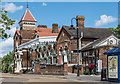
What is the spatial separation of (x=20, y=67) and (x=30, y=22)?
12872 millimetres

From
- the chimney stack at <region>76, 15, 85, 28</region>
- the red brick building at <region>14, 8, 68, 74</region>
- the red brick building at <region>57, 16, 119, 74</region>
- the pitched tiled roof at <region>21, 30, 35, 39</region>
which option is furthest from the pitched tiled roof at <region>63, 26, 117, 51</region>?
the pitched tiled roof at <region>21, 30, 35, 39</region>

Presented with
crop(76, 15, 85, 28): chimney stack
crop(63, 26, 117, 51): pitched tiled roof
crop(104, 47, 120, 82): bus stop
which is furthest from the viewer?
crop(76, 15, 85, 28): chimney stack

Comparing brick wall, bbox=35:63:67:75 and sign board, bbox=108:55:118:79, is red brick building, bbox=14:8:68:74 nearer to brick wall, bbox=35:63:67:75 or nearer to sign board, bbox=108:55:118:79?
brick wall, bbox=35:63:67:75

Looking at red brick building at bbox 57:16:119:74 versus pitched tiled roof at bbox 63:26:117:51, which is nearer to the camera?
red brick building at bbox 57:16:119:74

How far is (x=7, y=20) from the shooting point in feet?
85.3

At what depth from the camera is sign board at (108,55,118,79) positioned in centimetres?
2105

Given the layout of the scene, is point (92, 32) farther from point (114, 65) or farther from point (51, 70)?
point (114, 65)

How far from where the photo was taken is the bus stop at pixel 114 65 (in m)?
20.8

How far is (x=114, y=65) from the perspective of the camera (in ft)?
69.4

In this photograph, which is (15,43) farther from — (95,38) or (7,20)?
(7,20)

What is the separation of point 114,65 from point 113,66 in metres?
0.15

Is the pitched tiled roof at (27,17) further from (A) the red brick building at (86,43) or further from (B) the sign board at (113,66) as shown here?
(B) the sign board at (113,66)

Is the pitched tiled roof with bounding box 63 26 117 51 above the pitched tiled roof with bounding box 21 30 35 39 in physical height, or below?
below

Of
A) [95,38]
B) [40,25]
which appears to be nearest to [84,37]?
[95,38]
